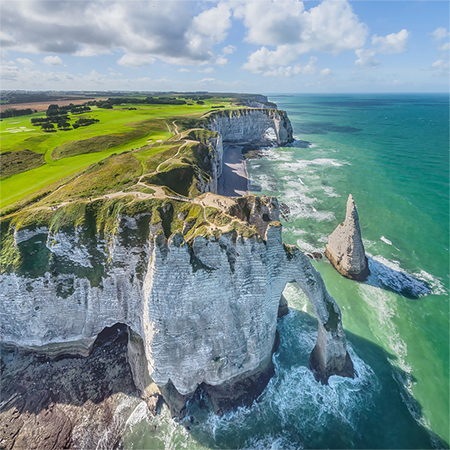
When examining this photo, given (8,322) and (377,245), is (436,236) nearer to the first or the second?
(377,245)

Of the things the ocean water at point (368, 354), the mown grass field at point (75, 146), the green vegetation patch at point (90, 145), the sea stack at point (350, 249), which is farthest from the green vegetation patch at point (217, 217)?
the green vegetation patch at point (90, 145)

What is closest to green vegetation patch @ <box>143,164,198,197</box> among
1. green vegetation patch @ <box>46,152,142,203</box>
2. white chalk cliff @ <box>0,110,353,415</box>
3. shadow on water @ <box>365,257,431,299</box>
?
green vegetation patch @ <box>46,152,142,203</box>

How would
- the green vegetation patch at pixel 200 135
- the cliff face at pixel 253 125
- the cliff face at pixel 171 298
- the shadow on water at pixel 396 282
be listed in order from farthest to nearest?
the cliff face at pixel 253 125, the green vegetation patch at pixel 200 135, the shadow on water at pixel 396 282, the cliff face at pixel 171 298

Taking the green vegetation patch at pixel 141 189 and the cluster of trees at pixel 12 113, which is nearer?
the green vegetation patch at pixel 141 189

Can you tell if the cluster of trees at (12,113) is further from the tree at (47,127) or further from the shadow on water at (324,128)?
→ the shadow on water at (324,128)

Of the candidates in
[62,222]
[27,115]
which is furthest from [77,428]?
[27,115]

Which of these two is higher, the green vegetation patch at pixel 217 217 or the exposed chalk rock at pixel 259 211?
the green vegetation patch at pixel 217 217

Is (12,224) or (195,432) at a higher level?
(12,224)
